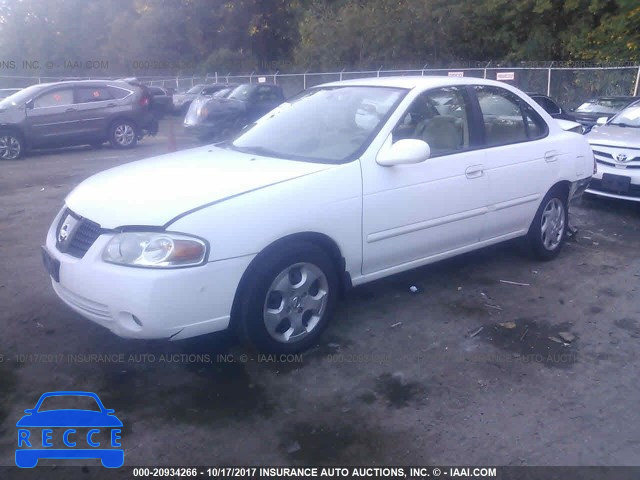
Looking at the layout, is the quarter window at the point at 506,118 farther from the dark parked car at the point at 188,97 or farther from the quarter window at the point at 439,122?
the dark parked car at the point at 188,97

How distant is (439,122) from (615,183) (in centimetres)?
379

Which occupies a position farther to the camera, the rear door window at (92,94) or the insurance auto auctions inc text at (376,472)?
the rear door window at (92,94)

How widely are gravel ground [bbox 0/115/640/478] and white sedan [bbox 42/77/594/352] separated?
1.26ft

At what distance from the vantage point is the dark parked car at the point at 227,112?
605 inches

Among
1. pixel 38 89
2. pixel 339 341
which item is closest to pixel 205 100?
pixel 38 89

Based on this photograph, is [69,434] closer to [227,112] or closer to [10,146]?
[10,146]

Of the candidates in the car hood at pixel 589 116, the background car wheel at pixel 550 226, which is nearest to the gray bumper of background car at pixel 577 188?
the background car wheel at pixel 550 226

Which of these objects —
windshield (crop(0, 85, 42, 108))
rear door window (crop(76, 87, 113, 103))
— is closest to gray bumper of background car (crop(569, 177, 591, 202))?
rear door window (crop(76, 87, 113, 103))

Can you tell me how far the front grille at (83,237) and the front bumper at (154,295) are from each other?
73mm

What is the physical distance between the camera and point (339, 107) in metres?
5.03

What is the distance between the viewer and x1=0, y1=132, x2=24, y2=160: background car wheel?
43.9ft

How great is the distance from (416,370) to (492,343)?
68 centimetres

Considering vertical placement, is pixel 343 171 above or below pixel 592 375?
above

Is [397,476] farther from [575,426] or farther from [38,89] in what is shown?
[38,89]
